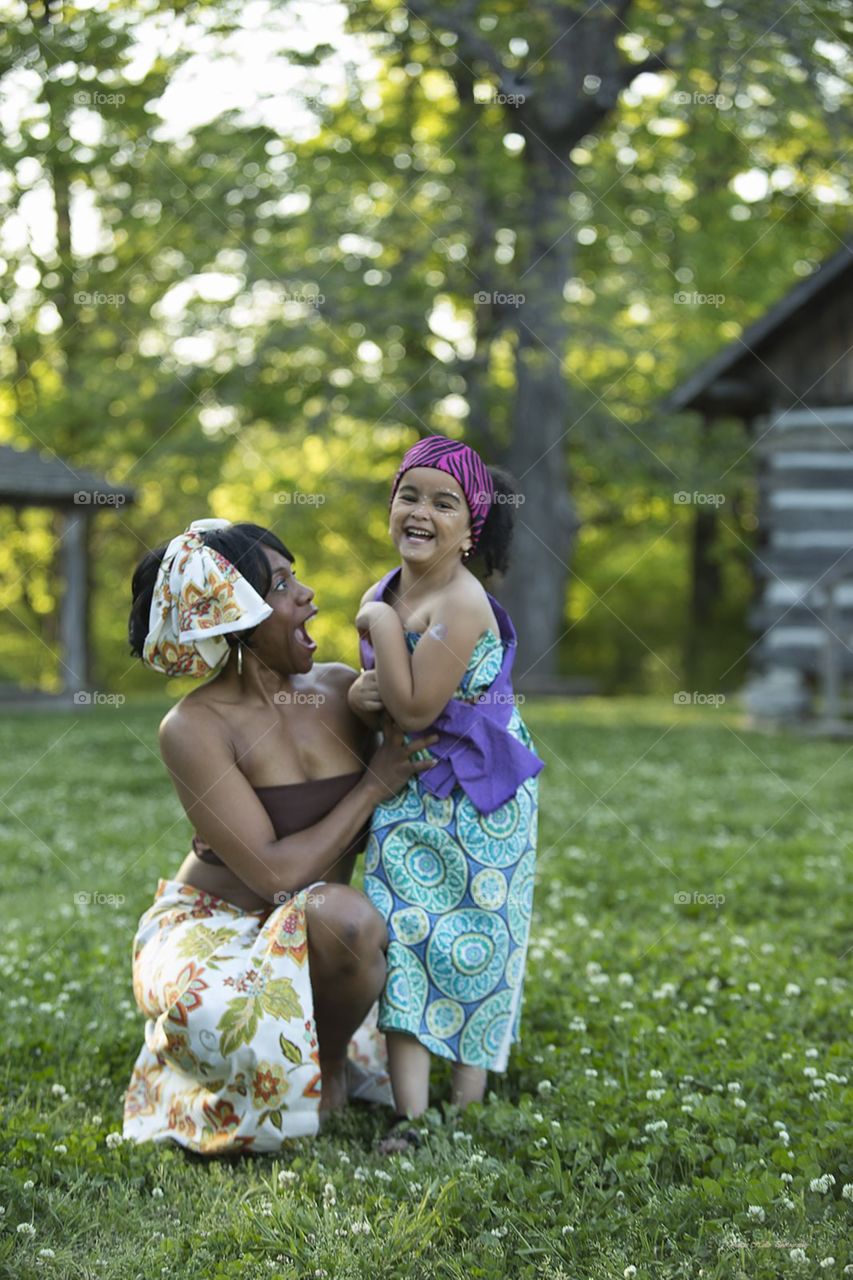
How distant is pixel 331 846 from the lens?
11.4 feet

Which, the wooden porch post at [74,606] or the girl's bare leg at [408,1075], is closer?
the girl's bare leg at [408,1075]

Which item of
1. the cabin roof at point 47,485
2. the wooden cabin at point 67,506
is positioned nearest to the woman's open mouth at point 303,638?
the cabin roof at point 47,485

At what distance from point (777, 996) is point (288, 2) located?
27.5 feet

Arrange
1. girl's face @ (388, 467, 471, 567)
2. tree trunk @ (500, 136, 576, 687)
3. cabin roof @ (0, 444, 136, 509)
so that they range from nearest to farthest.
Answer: girl's face @ (388, 467, 471, 567), tree trunk @ (500, 136, 576, 687), cabin roof @ (0, 444, 136, 509)

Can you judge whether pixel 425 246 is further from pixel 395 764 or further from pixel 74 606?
pixel 395 764

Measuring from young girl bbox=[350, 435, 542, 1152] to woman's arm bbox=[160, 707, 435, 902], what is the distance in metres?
0.12

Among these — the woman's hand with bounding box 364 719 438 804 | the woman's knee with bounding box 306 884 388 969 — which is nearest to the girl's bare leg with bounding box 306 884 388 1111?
the woman's knee with bounding box 306 884 388 969

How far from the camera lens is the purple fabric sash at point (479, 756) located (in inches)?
139

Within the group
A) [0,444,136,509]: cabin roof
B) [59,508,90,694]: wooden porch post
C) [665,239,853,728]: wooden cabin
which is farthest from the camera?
[59,508,90,694]: wooden porch post

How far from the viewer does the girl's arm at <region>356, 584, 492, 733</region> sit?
3.39 metres

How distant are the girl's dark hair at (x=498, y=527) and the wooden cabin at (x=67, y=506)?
12201 mm

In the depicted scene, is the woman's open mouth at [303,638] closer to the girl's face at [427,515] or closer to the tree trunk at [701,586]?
the girl's face at [427,515]

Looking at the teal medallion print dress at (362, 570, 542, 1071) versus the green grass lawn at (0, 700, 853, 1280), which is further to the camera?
Answer: the teal medallion print dress at (362, 570, 542, 1071)

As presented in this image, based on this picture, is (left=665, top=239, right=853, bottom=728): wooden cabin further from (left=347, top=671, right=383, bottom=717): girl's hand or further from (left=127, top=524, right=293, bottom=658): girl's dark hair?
(left=127, top=524, right=293, bottom=658): girl's dark hair
